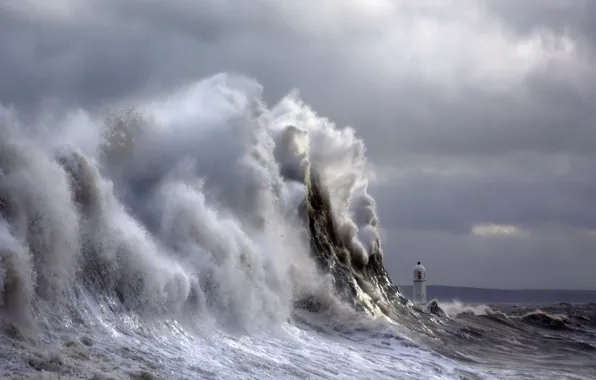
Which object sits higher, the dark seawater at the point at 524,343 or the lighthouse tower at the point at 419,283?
the lighthouse tower at the point at 419,283

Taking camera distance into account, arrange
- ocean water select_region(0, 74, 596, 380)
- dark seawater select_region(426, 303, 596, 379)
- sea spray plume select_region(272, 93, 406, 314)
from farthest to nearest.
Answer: sea spray plume select_region(272, 93, 406, 314) < dark seawater select_region(426, 303, 596, 379) < ocean water select_region(0, 74, 596, 380)

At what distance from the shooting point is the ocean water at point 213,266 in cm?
994

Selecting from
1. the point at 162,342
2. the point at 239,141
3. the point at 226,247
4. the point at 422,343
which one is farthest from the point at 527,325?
the point at 162,342

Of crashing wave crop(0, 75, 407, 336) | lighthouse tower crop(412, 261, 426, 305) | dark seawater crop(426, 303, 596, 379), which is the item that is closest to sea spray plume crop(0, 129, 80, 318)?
crashing wave crop(0, 75, 407, 336)

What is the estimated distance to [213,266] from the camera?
14289 mm

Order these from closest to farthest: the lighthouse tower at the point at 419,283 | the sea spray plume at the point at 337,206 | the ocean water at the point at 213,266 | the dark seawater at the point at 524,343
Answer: the ocean water at the point at 213,266, the dark seawater at the point at 524,343, the sea spray plume at the point at 337,206, the lighthouse tower at the point at 419,283

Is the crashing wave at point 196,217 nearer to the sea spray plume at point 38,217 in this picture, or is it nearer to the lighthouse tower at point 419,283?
the sea spray plume at point 38,217

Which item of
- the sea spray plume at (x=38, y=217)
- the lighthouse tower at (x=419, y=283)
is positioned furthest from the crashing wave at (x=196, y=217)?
the lighthouse tower at (x=419, y=283)

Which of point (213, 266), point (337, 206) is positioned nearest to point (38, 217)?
point (213, 266)

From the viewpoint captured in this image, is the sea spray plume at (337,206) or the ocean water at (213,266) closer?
the ocean water at (213,266)

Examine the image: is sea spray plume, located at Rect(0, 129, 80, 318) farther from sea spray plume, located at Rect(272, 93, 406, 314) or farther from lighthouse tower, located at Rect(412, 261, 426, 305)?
lighthouse tower, located at Rect(412, 261, 426, 305)

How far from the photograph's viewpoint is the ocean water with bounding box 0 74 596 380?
391 inches

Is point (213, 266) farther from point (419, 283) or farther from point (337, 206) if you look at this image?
point (419, 283)

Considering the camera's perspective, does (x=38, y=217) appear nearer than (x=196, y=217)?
Yes
